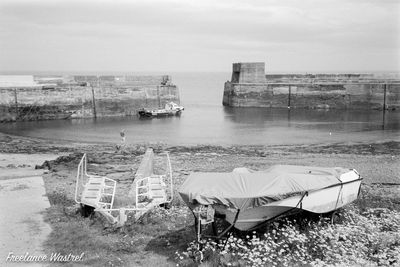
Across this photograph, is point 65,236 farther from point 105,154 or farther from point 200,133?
point 200,133

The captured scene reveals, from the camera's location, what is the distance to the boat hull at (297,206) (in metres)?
7.78

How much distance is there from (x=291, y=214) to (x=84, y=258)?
12.4 ft

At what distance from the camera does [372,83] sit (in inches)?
1916

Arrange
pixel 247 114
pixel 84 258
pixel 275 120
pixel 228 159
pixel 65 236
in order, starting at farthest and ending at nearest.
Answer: pixel 247 114, pixel 275 120, pixel 228 159, pixel 65 236, pixel 84 258

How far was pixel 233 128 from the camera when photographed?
3534 cm

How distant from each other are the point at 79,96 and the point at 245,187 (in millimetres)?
34887

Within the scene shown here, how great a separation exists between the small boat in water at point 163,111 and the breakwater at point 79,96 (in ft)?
3.60

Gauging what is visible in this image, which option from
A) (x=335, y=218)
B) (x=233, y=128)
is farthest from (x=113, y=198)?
(x=233, y=128)

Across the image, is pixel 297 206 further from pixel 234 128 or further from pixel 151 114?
pixel 151 114

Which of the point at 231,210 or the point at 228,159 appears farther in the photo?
the point at 228,159

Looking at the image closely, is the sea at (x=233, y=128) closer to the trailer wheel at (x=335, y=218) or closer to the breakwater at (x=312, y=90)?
the breakwater at (x=312, y=90)

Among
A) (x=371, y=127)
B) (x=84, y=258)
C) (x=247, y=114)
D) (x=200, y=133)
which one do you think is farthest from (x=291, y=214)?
(x=247, y=114)

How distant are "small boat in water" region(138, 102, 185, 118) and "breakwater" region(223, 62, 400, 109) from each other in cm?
965

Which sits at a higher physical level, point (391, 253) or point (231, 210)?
point (231, 210)
